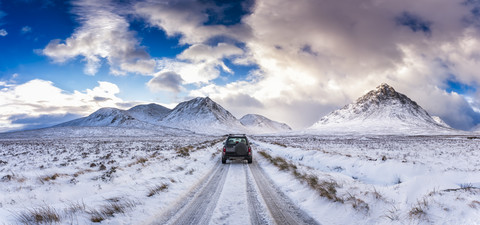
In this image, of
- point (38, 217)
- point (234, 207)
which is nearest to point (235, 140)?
point (234, 207)

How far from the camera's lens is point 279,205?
683 cm

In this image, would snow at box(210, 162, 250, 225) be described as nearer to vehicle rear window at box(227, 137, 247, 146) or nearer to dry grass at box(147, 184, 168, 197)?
dry grass at box(147, 184, 168, 197)

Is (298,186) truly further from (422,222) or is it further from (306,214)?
(422,222)

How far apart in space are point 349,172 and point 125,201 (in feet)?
35.8

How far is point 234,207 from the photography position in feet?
21.4

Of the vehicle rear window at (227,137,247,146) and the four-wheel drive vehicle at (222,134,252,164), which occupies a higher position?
Answer: the vehicle rear window at (227,137,247,146)

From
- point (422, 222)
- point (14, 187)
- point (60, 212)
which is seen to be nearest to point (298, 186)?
point (422, 222)

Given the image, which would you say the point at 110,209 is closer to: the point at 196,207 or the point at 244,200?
the point at 196,207

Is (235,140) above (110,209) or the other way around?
above

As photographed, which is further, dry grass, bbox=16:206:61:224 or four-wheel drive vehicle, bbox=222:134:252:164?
four-wheel drive vehicle, bbox=222:134:252:164

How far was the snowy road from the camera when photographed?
5.50 meters

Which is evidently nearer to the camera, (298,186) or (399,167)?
(298,186)

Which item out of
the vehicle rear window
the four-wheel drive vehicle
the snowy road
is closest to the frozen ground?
the snowy road

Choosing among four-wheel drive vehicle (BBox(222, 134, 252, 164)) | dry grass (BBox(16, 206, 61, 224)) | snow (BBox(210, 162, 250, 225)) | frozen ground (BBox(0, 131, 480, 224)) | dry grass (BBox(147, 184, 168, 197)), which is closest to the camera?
dry grass (BBox(16, 206, 61, 224))
